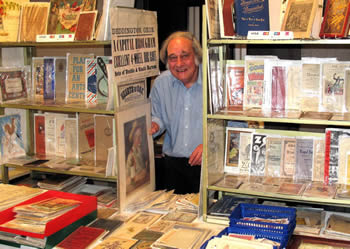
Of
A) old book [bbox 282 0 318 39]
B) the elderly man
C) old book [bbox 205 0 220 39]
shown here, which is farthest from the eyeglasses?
old book [bbox 282 0 318 39]

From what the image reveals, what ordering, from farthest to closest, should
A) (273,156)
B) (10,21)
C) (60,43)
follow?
(10,21), (60,43), (273,156)

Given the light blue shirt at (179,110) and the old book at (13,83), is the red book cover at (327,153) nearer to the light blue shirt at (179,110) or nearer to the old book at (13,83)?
the light blue shirt at (179,110)

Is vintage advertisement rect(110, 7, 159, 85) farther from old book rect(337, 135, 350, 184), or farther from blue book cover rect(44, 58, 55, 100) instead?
old book rect(337, 135, 350, 184)

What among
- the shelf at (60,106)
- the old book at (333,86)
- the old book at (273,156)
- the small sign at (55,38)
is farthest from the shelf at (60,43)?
the old book at (333,86)

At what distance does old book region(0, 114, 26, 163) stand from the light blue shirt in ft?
3.65

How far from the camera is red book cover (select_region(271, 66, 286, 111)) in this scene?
8.82ft

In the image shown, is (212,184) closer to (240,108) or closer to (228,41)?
(240,108)

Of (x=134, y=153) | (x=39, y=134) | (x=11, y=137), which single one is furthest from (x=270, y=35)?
(x=11, y=137)

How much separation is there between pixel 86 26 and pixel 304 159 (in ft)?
5.47

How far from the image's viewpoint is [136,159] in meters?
3.01

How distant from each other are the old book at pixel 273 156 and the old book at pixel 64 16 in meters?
1.59

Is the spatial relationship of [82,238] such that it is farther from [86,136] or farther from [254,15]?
[254,15]

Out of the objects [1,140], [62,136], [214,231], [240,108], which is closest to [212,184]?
[214,231]

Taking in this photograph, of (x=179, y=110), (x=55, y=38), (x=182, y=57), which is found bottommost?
(x=179, y=110)
